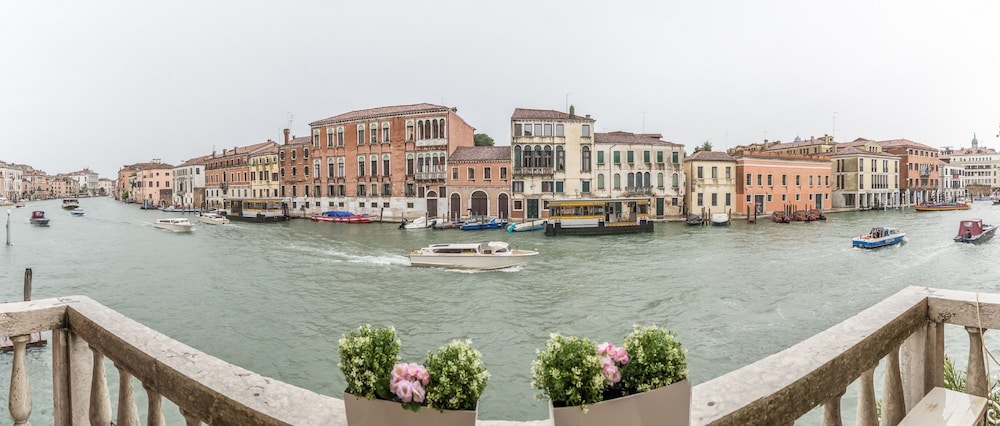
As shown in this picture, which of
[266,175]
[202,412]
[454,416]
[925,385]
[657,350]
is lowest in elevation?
[925,385]

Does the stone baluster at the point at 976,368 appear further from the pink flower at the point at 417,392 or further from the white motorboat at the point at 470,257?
the white motorboat at the point at 470,257

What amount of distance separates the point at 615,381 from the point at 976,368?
1.71m

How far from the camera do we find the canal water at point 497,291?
850 cm

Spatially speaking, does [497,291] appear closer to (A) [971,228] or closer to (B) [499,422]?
(B) [499,422]

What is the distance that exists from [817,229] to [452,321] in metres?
26.3

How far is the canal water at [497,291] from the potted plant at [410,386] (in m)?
5.54

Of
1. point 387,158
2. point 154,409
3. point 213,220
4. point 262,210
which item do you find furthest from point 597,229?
point 213,220

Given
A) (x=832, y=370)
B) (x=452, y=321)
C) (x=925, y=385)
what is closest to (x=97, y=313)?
(x=832, y=370)

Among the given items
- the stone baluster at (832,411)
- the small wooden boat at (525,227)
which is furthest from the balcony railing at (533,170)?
the stone baluster at (832,411)

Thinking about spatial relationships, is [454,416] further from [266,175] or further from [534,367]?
[266,175]

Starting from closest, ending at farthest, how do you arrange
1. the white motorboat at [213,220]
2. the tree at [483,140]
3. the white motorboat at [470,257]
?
the white motorboat at [470,257], the white motorboat at [213,220], the tree at [483,140]

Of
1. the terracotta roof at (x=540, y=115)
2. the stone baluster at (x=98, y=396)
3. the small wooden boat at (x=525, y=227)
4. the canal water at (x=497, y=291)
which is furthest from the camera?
the terracotta roof at (x=540, y=115)

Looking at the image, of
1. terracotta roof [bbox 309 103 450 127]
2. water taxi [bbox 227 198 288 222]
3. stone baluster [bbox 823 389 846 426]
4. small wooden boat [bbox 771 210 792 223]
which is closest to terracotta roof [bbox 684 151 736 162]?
small wooden boat [bbox 771 210 792 223]

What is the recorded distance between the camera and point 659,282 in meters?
14.1
